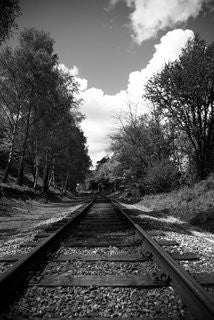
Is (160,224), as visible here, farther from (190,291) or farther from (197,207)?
(190,291)

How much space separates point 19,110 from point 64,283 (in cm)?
1796

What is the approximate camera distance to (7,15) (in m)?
10.8

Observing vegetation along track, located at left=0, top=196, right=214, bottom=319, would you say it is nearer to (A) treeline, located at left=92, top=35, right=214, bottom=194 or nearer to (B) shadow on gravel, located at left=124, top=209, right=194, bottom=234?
(B) shadow on gravel, located at left=124, top=209, right=194, bottom=234

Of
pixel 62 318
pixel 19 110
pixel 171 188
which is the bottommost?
pixel 62 318

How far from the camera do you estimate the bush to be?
19.3 metres

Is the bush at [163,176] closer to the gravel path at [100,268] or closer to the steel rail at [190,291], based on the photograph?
the gravel path at [100,268]

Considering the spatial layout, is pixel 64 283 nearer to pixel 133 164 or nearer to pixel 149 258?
pixel 149 258

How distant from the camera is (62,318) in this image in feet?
8.05

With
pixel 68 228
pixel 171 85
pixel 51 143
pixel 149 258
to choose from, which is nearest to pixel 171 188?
pixel 171 85

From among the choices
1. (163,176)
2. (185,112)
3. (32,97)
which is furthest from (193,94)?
(32,97)

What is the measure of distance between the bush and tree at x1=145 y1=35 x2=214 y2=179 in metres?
2.87

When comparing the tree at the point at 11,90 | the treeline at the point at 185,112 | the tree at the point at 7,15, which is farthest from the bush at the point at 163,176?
the tree at the point at 7,15

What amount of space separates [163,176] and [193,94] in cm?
660

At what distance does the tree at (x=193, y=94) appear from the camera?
15031mm
